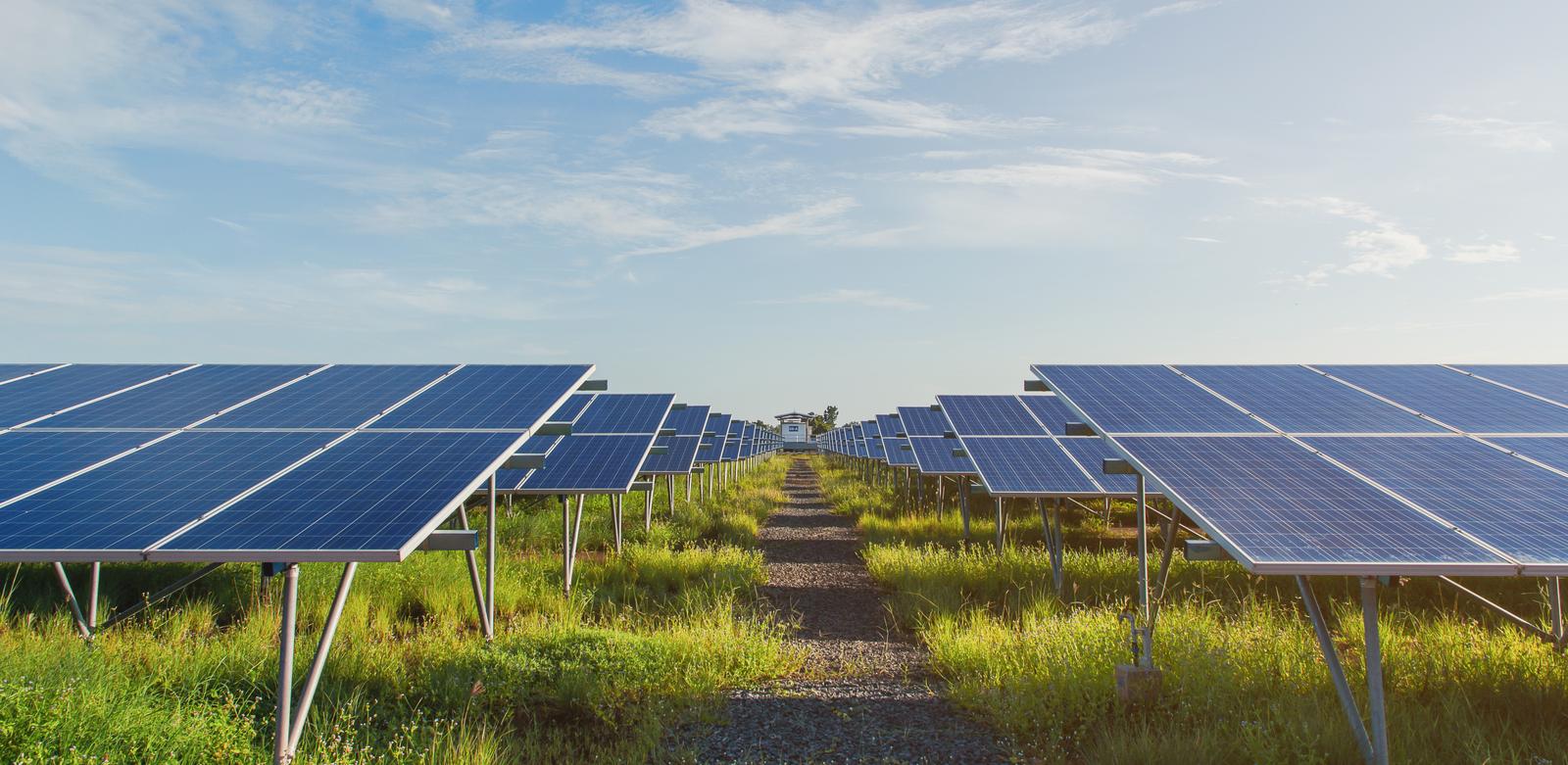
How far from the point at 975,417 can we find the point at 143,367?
15.2 meters

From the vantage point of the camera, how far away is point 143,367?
493 inches

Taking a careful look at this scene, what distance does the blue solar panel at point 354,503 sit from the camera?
18.3 feet

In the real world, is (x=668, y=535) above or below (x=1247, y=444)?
below

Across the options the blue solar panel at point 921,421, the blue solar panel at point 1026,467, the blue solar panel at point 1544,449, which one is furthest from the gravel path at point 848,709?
the blue solar panel at point 921,421

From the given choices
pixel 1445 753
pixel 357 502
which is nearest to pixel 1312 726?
pixel 1445 753

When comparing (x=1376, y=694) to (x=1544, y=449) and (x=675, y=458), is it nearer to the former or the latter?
(x=1544, y=449)

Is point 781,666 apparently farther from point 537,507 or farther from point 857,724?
point 537,507

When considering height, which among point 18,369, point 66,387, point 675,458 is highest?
point 18,369

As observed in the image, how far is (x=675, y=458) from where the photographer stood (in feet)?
70.7

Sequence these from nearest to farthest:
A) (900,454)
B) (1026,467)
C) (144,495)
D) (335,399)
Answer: (144,495) < (335,399) < (1026,467) < (900,454)

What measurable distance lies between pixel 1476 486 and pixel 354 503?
878 cm

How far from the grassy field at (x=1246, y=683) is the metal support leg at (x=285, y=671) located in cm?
505

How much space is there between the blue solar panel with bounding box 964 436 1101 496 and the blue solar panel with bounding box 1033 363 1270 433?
2.40 meters

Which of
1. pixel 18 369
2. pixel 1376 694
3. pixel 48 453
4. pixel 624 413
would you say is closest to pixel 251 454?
pixel 48 453
